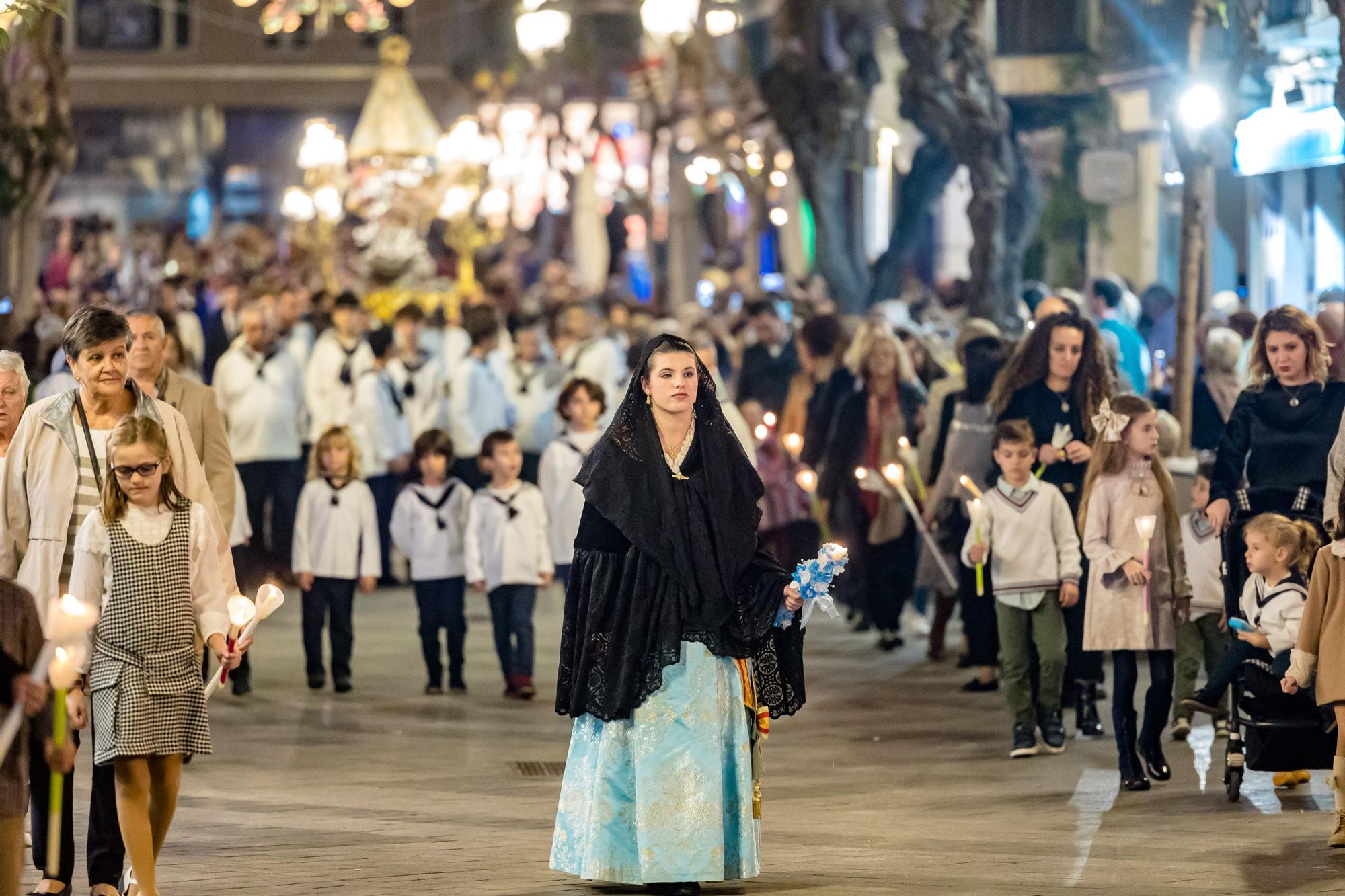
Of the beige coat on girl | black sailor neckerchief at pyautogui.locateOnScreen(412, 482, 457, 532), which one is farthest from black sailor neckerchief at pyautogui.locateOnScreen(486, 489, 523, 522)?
the beige coat on girl

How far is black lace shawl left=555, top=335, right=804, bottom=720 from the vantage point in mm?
8641

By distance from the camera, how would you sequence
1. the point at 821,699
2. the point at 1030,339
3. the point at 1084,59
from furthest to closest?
the point at 1084,59
the point at 821,699
the point at 1030,339

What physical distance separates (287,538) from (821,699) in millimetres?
5752

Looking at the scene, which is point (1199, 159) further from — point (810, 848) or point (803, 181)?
point (803, 181)

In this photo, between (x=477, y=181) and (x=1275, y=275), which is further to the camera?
(x=477, y=181)

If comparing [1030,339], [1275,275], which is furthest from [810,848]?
[1275,275]

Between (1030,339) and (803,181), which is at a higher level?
(803,181)

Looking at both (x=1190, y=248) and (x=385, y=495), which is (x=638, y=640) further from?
(x=385, y=495)

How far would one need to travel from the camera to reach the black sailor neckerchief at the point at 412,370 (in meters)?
19.6

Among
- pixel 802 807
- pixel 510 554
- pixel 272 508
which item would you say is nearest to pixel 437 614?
pixel 510 554

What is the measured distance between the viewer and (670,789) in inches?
336

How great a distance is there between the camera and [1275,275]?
24891 millimetres

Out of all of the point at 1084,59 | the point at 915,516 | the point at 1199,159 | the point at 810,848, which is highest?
the point at 1084,59

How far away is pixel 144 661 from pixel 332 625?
22.1ft
